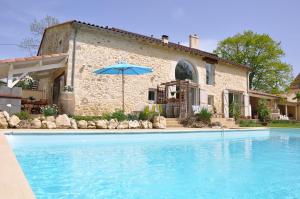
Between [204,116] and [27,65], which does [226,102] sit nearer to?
[204,116]

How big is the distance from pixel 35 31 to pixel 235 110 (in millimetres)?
20660

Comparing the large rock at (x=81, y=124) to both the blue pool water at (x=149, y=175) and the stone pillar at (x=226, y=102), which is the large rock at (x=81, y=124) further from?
the stone pillar at (x=226, y=102)

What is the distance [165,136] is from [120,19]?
1113cm

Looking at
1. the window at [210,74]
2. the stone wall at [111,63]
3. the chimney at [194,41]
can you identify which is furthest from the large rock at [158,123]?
the chimney at [194,41]

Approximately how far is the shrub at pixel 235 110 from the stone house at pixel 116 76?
404 millimetres

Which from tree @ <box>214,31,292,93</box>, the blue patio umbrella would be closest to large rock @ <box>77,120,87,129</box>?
the blue patio umbrella

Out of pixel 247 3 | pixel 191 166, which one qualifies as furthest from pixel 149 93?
pixel 191 166

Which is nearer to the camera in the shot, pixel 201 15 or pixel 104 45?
pixel 104 45

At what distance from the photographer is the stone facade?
13.7 meters

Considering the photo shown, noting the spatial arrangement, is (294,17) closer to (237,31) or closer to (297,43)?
(297,43)

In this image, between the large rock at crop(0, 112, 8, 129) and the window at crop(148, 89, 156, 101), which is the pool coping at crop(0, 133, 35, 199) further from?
the window at crop(148, 89, 156, 101)

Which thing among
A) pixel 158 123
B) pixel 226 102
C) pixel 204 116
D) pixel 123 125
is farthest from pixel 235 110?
pixel 123 125

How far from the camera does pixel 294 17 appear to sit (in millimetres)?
19750

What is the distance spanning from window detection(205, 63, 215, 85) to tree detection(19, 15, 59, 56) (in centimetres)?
1603
